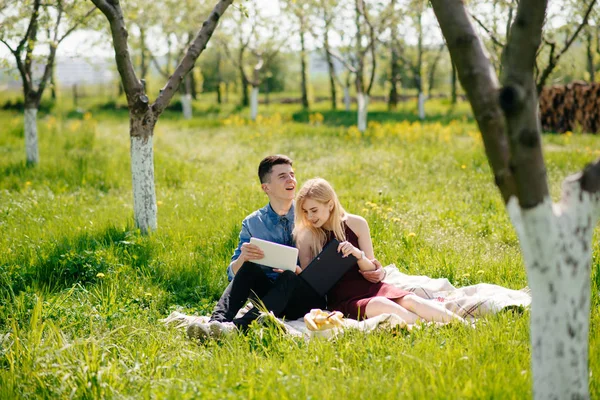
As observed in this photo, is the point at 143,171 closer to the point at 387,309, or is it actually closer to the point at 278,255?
the point at 278,255

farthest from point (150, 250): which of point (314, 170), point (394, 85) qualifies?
point (394, 85)

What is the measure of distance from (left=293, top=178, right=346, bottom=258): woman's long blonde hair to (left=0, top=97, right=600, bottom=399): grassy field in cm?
95

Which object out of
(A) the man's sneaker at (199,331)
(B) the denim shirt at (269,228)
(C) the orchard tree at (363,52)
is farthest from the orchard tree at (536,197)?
(C) the orchard tree at (363,52)

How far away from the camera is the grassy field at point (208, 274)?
2.95 m

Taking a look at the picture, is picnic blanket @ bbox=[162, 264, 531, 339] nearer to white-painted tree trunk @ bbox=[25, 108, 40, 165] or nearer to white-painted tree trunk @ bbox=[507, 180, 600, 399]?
white-painted tree trunk @ bbox=[507, 180, 600, 399]

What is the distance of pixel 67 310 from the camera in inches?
169

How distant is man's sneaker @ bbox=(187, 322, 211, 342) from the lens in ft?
12.6

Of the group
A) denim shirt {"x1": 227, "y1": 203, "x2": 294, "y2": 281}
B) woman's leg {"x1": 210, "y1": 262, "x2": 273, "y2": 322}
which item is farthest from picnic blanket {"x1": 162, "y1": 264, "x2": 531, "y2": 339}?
denim shirt {"x1": 227, "y1": 203, "x2": 294, "y2": 281}

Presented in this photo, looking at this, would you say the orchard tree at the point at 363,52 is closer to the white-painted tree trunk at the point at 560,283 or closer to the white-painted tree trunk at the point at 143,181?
the white-painted tree trunk at the point at 143,181

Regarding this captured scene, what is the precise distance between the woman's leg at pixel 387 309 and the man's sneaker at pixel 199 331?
3.62ft

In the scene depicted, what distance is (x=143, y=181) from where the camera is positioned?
20.0ft

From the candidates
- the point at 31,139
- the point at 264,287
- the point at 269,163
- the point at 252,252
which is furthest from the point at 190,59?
the point at 31,139

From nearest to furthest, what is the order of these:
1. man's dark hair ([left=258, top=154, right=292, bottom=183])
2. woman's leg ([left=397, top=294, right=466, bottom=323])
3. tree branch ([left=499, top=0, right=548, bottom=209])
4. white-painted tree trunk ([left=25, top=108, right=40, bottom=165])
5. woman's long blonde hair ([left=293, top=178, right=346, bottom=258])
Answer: tree branch ([left=499, top=0, right=548, bottom=209]) → woman's leg ([left=397, top=294, right=466, bottom=323]) → woman's long blonde hair ([left=293, top=178, right=346, bottom=258]) → man's dark hair ([left=258, top=154, right=292, bottom=183]) → white-painted tree trunk ([left=25, top=108, right=40, bottom=165])

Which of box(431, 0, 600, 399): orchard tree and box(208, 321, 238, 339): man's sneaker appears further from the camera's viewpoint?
box(208, 321, 238, 339): man's sneaker
